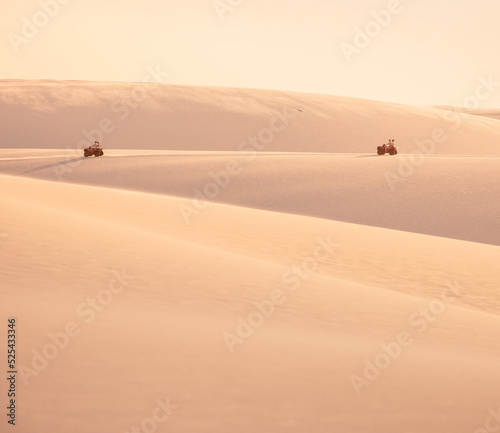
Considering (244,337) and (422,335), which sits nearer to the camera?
(244,337)

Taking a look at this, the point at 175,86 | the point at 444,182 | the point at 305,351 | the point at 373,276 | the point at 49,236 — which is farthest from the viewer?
the point at 175,86

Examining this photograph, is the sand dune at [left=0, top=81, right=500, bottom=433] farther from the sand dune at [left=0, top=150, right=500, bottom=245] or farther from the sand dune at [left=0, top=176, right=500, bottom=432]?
the sand dune at [left=0, top=150, right=500, bottom=245]

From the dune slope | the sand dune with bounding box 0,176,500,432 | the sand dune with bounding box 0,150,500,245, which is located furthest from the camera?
the dune slope

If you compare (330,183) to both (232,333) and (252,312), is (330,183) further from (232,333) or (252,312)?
(232,333)

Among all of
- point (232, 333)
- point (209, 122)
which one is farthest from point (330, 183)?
point (209, 122)

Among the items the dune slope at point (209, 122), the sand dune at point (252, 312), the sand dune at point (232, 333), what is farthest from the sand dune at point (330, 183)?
the dune slope at point (209, 122)

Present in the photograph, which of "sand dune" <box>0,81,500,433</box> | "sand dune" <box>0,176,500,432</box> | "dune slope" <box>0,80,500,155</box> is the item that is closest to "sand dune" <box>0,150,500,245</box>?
"sand dune" <box>0,81,500,433</box>

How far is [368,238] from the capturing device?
13531 millimetres

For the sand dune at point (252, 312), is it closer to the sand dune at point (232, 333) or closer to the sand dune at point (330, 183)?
the sand dune at point (232, 333)

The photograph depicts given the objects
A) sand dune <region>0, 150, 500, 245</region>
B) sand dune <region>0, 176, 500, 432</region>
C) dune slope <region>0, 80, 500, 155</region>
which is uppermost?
dune slope <region>0, 80, 500, 155</region>

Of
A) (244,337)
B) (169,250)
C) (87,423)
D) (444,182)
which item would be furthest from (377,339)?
(444,182)

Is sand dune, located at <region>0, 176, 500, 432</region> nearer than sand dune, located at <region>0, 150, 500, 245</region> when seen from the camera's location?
Yes

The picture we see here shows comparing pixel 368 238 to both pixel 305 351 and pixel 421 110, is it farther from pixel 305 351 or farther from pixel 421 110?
pixel 421 110

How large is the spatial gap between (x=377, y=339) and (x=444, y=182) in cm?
1677
